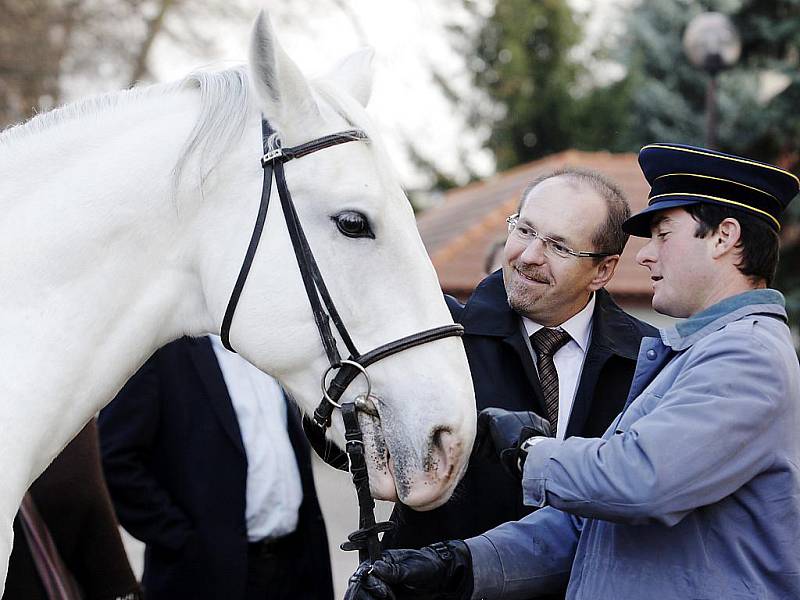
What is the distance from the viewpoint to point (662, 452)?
1.91 m

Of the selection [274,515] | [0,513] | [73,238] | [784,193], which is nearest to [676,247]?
[784,193]

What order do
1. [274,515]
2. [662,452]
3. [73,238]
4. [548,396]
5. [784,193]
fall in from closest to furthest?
[662,452]
[73,238]
[784,193]
[548,396]
[274,515]

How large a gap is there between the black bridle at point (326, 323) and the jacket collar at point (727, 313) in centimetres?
53

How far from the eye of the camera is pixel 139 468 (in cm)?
356

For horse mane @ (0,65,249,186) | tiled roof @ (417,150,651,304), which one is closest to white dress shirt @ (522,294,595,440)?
horse mane @ (0,65,249,186)

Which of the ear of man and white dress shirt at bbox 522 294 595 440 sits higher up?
the ear of man

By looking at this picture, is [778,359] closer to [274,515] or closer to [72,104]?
[72,104]

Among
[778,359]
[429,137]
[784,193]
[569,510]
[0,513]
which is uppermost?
[429,137]

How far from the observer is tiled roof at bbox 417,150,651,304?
13.3m

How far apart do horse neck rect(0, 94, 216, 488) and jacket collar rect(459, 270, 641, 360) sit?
2.97ft

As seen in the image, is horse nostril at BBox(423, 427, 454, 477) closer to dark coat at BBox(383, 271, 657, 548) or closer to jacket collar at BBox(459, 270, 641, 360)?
dark coat at BBox(383, 271, 657, 548)

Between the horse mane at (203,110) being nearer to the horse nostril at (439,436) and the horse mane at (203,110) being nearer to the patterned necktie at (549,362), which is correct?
the horse nostril at (439,436)

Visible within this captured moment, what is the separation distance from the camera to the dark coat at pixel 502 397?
106 inches

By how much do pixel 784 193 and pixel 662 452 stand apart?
0.72 metres
